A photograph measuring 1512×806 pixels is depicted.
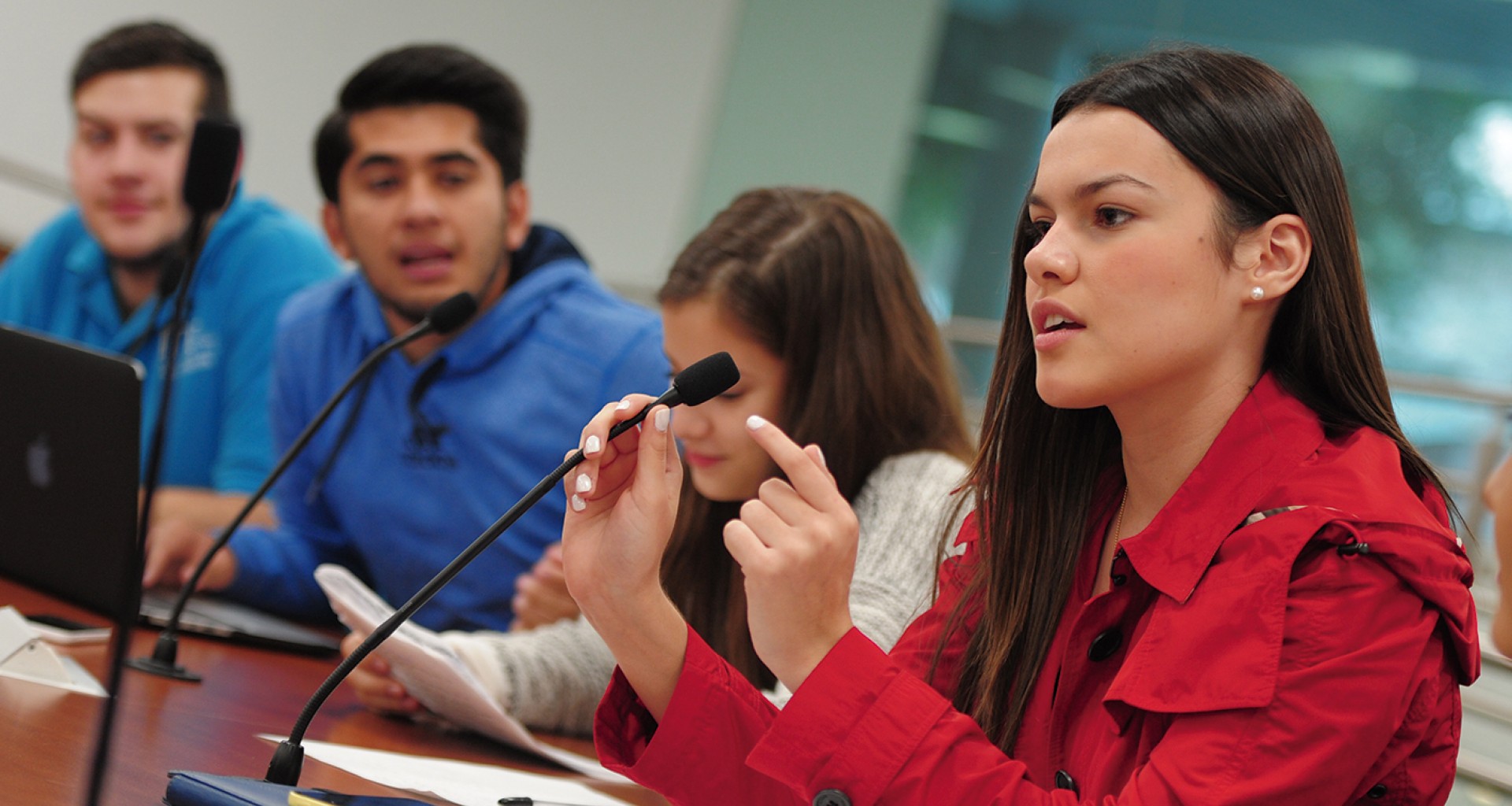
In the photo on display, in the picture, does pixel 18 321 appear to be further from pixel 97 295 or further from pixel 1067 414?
pixel 1067 414

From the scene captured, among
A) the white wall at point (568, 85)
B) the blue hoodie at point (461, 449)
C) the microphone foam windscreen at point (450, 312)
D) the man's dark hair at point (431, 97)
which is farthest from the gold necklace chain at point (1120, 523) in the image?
the white wall at point (568, 85)

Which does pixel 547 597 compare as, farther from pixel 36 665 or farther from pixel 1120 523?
pixel 1120 523

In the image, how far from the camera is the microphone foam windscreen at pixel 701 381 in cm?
97

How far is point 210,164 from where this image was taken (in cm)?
79

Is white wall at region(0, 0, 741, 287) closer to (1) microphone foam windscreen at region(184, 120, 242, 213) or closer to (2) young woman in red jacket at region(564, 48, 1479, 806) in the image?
(2) young woman in red jacket at region(564, 48, 1479, 806)

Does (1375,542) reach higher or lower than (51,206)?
higher

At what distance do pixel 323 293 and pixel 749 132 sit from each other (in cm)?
307

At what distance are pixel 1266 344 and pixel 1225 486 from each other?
0.43 ft

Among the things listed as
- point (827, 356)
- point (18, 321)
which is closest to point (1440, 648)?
point (827, 356)

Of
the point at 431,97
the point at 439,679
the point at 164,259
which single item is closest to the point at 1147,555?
the point at 439,679

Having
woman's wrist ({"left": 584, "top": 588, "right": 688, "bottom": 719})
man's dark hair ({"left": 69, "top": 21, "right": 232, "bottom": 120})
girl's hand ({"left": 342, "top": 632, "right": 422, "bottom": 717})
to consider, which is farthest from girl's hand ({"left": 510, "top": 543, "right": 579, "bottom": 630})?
man's dark hair ({"left": 69, "top": 21, "right": 232, "bottom": 120})

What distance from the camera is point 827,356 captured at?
4.99ft

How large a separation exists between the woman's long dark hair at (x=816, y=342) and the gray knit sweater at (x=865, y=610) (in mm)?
70

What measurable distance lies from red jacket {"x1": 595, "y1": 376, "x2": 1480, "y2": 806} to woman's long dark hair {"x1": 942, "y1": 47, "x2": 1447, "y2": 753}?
39 mm
